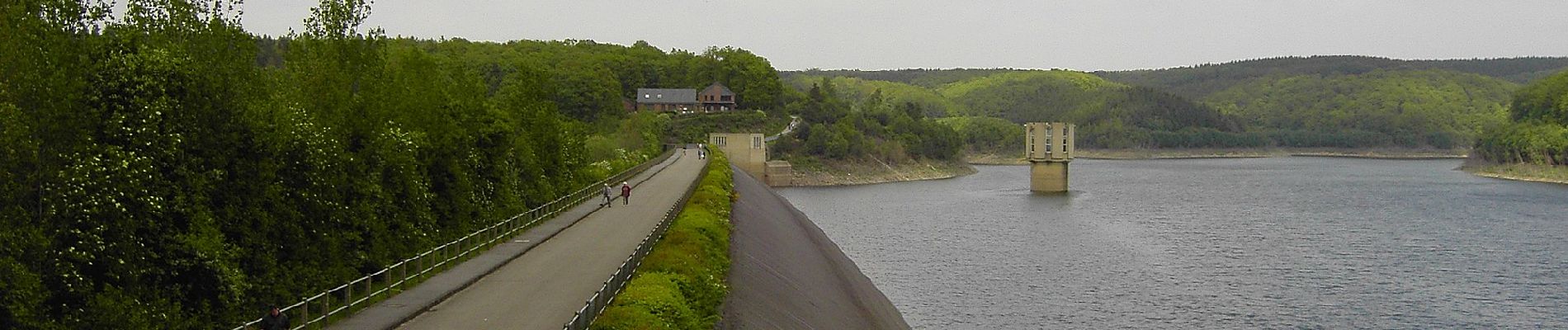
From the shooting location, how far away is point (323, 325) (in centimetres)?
2389

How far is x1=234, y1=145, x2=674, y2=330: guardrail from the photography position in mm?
24281

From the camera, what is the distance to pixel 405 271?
30.4 metres

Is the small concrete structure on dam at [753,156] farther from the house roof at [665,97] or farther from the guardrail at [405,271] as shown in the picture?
the guardrail at [405,271]

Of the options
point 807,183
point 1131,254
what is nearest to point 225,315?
point 1131,254

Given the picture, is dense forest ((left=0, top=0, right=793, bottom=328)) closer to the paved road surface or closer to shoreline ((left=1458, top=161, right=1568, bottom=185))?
the paved road surface

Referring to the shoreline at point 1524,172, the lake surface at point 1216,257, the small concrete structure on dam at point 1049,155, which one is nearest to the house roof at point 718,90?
the small concrete structure on dam at point 1049,155

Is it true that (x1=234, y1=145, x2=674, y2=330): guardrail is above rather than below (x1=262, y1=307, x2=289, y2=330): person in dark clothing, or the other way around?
below

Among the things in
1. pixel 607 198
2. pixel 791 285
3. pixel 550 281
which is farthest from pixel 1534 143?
pixel 550 281

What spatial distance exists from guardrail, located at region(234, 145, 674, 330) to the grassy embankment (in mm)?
4710

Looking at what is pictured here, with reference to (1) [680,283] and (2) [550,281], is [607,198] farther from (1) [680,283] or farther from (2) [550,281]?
(1) [680,283]

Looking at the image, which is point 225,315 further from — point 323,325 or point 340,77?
point 340,77

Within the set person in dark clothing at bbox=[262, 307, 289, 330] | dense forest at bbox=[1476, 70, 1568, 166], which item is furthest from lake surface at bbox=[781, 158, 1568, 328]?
dense forest at bbox=[1476, 70, 1568, 166]

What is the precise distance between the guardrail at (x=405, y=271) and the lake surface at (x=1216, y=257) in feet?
44.2

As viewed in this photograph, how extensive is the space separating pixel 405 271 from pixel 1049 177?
122 metres
